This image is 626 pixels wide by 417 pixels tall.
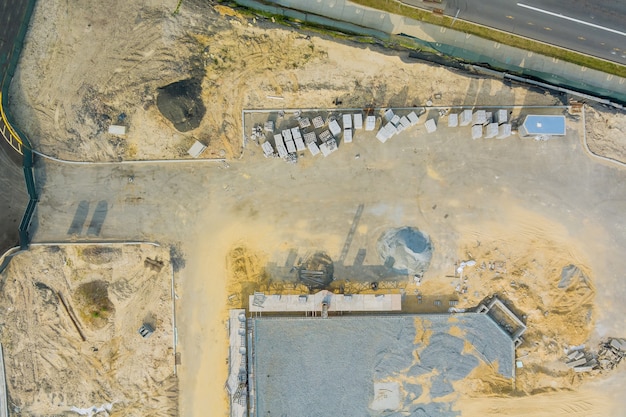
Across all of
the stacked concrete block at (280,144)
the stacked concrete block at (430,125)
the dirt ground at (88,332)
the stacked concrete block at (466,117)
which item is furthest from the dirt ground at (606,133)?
the dirt ground at (88,332)

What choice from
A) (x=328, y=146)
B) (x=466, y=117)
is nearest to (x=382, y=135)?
(x=328, y=146)

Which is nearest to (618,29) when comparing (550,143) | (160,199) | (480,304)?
(550,143)

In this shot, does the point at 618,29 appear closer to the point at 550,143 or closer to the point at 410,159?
the point at 550,143

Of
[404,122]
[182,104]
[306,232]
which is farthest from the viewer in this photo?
[306,232]

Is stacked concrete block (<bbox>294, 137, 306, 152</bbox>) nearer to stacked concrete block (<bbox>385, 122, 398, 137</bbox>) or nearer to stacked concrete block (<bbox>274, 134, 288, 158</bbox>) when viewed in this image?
stacked concrete block (<bbox>274, 134, 288, 158</bbox>)

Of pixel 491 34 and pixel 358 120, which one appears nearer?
pixel 358 120

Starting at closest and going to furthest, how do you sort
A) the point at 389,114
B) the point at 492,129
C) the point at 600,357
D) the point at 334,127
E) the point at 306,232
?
the point at 334,127
the point at 492,129
the point at 389,114
the point at 600,357
the point at 306,232

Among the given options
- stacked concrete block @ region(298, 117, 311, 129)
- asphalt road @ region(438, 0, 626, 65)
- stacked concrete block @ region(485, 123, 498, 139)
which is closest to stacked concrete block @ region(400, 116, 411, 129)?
stacked concrete block @ region(485, 123, 498, 139)

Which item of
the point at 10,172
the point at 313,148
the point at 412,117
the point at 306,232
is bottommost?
the point at 306,232

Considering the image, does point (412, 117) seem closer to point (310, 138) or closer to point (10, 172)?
point (310, 138)
